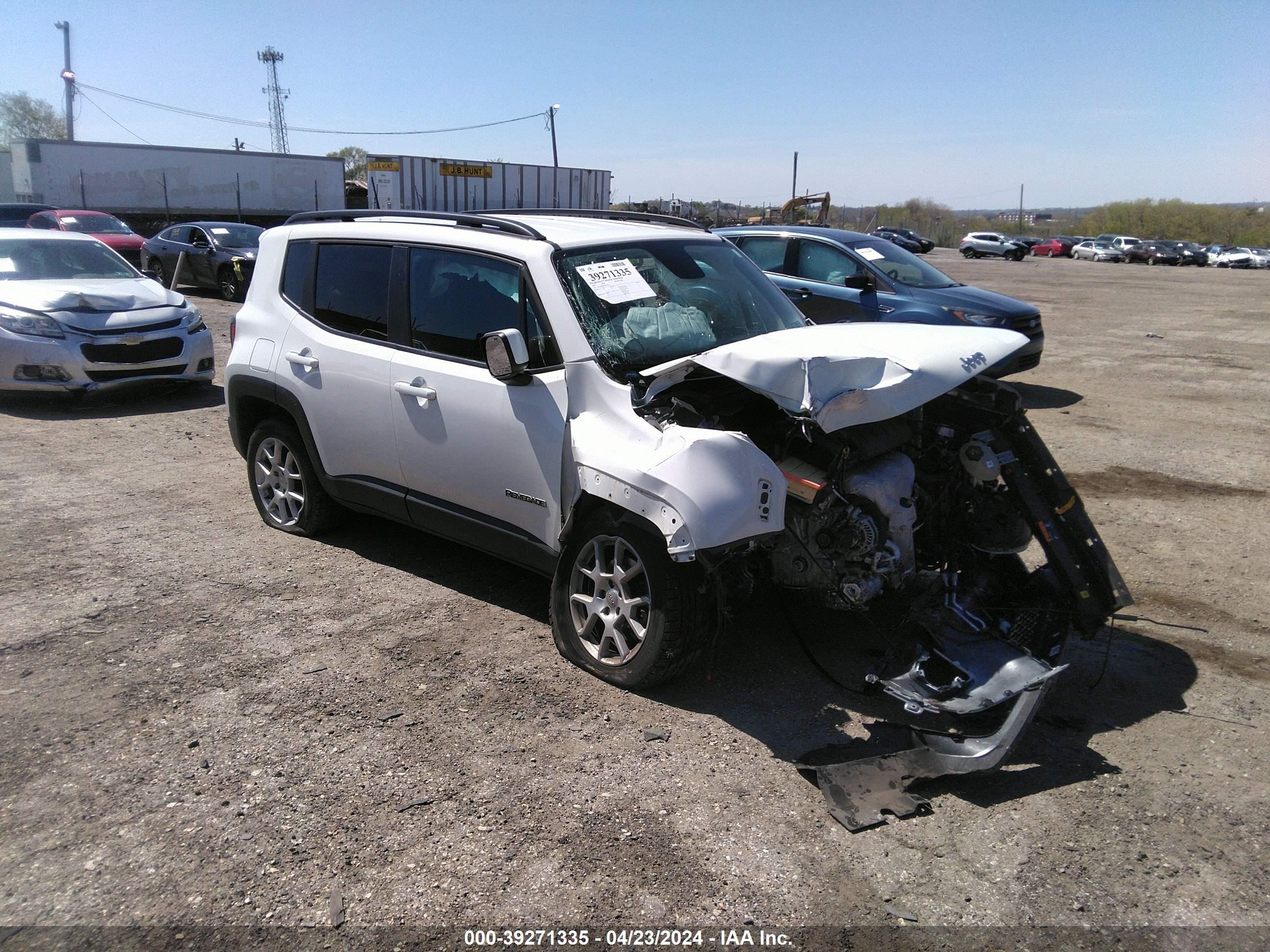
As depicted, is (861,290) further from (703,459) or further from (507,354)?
(703,459)

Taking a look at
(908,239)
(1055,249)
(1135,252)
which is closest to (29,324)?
(908,239)

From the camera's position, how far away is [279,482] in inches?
239

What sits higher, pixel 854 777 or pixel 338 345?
pixel 338 345

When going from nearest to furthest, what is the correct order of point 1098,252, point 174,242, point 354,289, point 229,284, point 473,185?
point 354,289 → point 229,284 → point 174,242 → point 473,185 → point 1098,252

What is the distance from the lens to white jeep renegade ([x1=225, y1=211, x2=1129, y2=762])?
3746mm

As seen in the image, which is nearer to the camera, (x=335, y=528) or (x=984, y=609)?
Result: (x=984, y=609)

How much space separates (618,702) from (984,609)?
5.76 ft

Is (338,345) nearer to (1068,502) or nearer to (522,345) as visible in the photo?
(522,345)

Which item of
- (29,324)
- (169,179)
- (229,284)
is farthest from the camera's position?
(169,179)

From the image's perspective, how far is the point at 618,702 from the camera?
406cm

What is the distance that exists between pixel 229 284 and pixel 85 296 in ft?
27.6

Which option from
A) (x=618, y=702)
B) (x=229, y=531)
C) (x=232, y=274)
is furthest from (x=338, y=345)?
(x=232, y=274)

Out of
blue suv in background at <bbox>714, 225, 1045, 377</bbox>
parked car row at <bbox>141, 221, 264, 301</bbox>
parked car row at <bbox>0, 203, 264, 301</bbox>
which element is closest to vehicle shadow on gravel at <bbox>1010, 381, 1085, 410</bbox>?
blue suv in background at <bbox>714, 225, 1045, 377</bbox>

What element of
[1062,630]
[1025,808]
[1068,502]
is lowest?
[1025,808]
